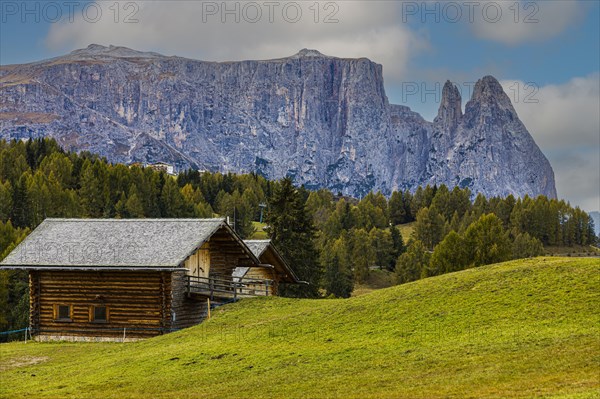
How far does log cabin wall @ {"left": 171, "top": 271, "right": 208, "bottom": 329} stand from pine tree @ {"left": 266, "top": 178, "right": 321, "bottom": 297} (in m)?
26.4

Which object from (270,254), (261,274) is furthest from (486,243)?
(261,274)

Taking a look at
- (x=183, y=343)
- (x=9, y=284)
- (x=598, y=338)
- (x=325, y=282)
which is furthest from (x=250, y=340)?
(x=325, y=282)

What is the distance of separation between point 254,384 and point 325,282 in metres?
99.6

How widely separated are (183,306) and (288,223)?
29.2m

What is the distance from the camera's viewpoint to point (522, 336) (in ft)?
79.5

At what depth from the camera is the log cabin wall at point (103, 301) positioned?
41.4m

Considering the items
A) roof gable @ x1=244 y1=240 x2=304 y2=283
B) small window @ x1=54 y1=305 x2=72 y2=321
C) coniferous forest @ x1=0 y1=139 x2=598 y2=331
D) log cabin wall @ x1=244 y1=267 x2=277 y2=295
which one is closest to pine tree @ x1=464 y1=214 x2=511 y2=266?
coniferous forest @ x1=0 y1=139 x2=598 y2=331

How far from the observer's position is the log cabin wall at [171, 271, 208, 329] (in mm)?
41719

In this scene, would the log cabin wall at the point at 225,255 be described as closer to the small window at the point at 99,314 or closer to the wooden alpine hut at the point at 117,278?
the wooden alpine hut at the point at 117,278

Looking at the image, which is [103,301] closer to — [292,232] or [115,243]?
[115,243]

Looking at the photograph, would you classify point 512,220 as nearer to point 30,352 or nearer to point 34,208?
point 34,208

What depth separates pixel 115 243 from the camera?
4241cm

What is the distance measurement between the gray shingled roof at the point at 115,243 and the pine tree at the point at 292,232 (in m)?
26.4

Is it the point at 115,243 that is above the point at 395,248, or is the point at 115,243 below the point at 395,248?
above
